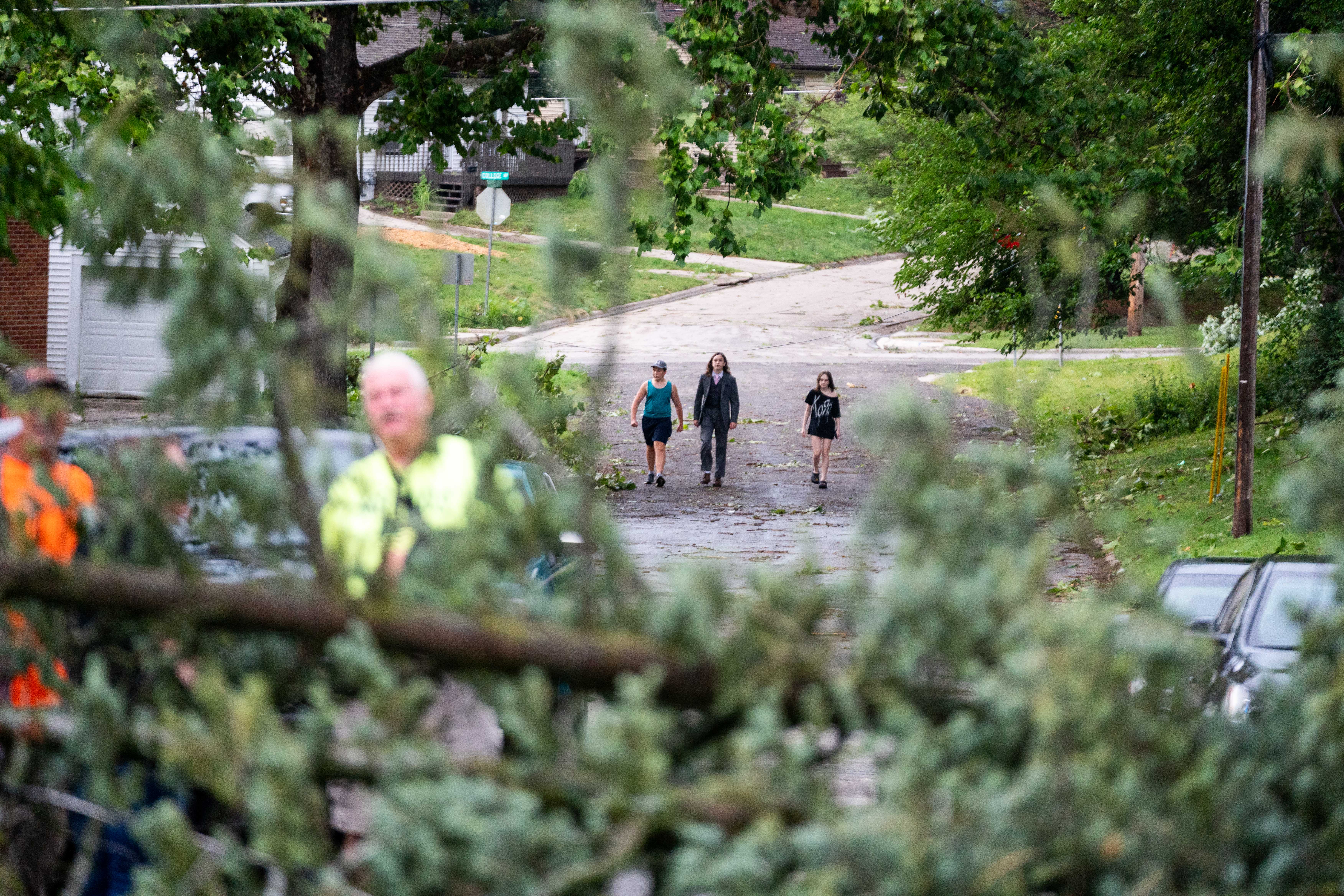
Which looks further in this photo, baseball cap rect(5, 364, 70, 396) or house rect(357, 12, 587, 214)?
house rect(357, 12, 587, 214)

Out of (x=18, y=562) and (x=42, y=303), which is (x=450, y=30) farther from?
(x=18, y=562)

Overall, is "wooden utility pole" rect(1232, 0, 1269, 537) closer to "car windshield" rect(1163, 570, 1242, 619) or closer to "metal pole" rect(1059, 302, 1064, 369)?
"car windshield" rect(1163, 570, 1242, 619)

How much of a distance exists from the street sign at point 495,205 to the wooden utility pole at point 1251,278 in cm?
722

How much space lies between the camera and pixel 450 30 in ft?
56.2

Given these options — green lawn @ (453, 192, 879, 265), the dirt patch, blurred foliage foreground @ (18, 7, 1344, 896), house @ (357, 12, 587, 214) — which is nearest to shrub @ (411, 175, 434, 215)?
the dirt patch

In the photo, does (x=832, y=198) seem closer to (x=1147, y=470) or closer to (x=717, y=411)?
(x=717, y=411)

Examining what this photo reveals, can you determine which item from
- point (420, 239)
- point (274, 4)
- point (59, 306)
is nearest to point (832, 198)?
point (59, 306)

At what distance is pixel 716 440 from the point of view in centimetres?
2011

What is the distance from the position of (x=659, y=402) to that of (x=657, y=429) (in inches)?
21.8

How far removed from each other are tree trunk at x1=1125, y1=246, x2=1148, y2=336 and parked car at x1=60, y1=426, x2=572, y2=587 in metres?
6.96

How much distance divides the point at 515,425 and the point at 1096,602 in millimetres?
856

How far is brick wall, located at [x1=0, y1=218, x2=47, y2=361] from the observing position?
26.2m

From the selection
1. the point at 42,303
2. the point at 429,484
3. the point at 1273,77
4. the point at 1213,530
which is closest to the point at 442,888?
the point at 429,484

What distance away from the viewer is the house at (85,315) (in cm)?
205
